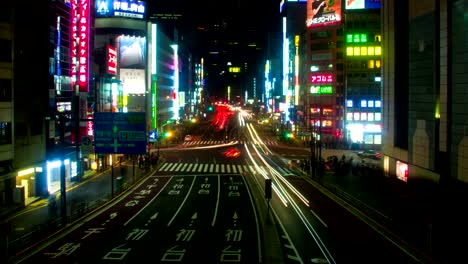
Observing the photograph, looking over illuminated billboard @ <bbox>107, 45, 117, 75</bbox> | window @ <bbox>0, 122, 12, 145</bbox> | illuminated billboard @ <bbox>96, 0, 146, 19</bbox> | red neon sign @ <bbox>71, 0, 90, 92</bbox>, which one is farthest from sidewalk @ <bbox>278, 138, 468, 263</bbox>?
illuminated billboard @ <bbox>96, 0, 146, 19</bbox>

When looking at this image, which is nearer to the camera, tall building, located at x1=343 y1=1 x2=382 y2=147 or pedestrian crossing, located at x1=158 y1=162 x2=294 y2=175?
pedestrian crossing, located at x1=158 y1=162 x2=294 y2=175

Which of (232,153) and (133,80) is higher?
(133,80)

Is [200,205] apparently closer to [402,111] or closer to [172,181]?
[172,181]

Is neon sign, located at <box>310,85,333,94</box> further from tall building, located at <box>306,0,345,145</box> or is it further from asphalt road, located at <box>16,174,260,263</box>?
asphalt road, located at <box>16,174,260,263</box>

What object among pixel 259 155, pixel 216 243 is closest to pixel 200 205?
pixel 216 243

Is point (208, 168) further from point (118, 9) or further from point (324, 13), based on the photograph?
point (324, 13)

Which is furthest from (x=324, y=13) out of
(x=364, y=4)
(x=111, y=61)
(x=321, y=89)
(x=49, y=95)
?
(x=49, y=95)

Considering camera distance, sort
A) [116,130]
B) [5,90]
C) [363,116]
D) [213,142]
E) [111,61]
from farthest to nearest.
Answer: [213,142] → [363,116] → [111,61] → [5,90] → [116,130]
